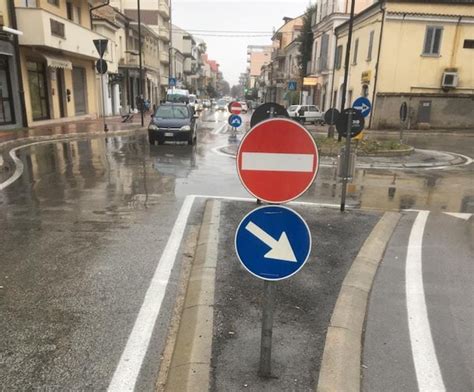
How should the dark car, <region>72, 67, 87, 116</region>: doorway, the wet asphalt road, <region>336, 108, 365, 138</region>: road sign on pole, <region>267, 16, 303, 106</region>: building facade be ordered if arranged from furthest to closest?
<region>267, 16, 303, 106</region>: building facade, <region>72, 67, 87, 116</region>: doorway, the dark car, <region>336, 108, 365, 138</region>: road sign on pole, the wet asphalt road

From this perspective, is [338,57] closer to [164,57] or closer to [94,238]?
[164,57]

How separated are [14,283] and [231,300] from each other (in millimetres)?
2224

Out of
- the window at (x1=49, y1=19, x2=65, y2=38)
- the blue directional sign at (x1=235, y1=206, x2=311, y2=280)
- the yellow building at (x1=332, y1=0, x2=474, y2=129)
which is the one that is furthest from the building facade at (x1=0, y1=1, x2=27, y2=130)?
the yellow building at (x1=332, y1=0, x2=474, y2=129)

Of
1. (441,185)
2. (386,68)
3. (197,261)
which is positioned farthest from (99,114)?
(197,261)

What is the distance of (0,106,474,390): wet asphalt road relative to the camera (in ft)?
10.7

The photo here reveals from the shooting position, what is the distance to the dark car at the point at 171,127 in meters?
16.6

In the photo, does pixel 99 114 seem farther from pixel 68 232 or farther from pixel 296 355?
pixel 296 355

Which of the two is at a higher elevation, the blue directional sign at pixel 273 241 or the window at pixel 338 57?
the window at pixel 338 57

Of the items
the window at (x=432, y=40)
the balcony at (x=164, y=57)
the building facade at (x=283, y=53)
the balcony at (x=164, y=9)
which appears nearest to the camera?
the window at (x=432, y=40)

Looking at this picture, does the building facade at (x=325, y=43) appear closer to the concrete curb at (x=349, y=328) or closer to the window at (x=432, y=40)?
the window at (x=432, y=40)

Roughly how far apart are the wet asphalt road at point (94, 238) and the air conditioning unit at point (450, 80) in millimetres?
16528

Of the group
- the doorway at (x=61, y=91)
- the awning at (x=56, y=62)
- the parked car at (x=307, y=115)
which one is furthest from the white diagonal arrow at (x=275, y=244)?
the parked car at (x=307, y=115)

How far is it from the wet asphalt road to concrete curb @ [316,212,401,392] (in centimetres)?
125

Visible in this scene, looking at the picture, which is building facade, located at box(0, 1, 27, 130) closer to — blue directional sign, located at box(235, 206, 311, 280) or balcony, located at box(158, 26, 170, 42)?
blue directional sign, located at box(235, 206, 311, 280)
